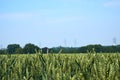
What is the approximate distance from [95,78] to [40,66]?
175 centimetres

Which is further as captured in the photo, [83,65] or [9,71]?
[9,71]

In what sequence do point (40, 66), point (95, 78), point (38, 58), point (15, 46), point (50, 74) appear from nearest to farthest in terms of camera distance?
point (95, 78) < point (50, 74) < point (40, 66) < point (38, 58) < point (15, 46)

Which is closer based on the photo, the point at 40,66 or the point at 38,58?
the point at 40,66

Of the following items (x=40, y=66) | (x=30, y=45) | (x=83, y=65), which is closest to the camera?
(x=83, y=65)

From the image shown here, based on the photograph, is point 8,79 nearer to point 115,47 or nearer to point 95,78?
point 95,78

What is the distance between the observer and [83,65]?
5652 millimetres

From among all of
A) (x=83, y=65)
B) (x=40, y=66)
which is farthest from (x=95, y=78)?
(x=40, y=66)

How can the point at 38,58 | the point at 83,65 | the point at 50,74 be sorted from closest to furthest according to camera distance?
the point at 50,74
the point at 83,65
the point at 38,58

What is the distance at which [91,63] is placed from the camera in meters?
5.90

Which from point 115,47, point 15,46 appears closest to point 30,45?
point 15,46

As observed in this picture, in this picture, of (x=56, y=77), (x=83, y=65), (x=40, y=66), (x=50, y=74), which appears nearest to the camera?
(x=56, y=77)

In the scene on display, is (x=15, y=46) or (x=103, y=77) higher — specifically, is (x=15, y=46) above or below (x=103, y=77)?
above

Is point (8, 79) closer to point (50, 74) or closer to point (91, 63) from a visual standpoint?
point (50, 74)

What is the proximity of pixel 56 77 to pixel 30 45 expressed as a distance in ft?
99.8
